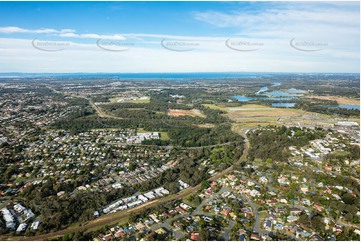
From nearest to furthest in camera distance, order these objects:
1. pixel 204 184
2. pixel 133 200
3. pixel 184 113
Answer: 1. pixel 133 200
2. pixel 204 184
3. pixel 184 113

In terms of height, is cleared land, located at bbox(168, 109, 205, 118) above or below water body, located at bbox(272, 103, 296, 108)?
below

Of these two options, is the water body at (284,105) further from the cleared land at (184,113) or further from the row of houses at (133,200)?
the row of houses at (133,200)

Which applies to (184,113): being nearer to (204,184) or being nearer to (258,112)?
(258,112)

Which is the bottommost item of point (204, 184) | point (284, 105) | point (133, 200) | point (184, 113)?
point (133, 200)

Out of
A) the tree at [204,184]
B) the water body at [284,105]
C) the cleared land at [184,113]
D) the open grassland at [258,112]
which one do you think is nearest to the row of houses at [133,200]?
the tree at [204,184]

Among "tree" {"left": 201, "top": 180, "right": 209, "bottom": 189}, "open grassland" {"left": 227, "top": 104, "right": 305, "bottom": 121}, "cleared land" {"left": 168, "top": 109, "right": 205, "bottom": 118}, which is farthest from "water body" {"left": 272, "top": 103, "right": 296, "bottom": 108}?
"tree" {"left": 201, "top": 180, "right": 209, "bottom": 189}

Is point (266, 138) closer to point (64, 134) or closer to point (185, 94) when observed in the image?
point (64, 134)

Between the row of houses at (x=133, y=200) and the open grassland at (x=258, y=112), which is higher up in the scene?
the open grassland at (x=258, y=112)

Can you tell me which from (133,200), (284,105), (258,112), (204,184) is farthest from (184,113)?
(133,200)

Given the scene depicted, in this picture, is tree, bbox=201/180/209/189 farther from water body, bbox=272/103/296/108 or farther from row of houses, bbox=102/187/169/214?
water body, bbox=272/103/296/108

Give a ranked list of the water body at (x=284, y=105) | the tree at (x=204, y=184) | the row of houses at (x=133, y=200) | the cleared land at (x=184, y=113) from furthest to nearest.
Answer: the water body at (x=284, y=105)
the cleared land at (x=184, y=113)
the tree at (x=204, y=184)
the row of houses at (x=133, y=200)

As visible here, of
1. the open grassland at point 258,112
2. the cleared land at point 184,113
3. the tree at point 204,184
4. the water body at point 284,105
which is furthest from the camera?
the water body at point 284,105
